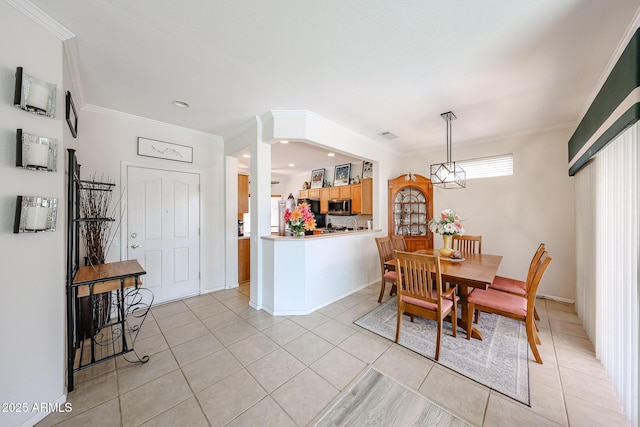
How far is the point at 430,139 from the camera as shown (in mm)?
4074

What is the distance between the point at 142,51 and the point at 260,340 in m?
2.92

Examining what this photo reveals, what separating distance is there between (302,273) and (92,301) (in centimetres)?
206

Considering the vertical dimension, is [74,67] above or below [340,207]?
above

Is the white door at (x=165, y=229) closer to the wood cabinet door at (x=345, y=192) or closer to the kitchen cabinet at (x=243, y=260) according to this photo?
the kitchen cabinet at (x=243, y=260)

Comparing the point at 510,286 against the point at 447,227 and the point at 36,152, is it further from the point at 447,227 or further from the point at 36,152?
the point at 36,152

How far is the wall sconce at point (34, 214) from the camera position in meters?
1.37

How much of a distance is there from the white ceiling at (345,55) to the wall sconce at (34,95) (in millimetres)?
493

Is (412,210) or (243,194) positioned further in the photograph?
(412,210)

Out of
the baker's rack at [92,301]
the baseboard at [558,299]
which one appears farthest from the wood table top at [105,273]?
the baseboard at [558,299]

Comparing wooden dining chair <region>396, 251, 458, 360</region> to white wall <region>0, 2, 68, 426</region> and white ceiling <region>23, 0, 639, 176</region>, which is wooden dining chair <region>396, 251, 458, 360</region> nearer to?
white ceiling <region>23, 0, 639, 176</region>

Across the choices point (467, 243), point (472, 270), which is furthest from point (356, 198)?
point (472, 270)

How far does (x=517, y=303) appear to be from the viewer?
2.30m

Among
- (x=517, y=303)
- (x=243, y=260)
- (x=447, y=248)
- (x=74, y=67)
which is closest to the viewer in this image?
(x=74, y=67)

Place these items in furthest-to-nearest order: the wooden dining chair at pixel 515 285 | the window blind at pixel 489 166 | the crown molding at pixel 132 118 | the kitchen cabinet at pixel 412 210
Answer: the kitchen cabinet at pixel 412 210 < the window blind at pixel 489 166 < the crown molding at pixel 132 118 < the wooden dining chair at pixel 515 285
